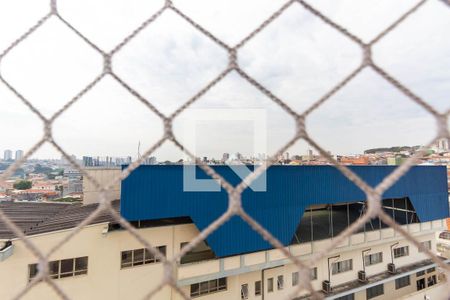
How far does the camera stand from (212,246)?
13.3 feet

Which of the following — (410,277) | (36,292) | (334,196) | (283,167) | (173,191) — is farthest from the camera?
(410,277)

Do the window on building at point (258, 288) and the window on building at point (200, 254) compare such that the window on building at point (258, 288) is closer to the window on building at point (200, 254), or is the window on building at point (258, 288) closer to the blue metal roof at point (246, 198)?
the blue metal roof at point (246, 198)

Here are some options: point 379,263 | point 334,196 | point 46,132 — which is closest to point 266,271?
point 334,196

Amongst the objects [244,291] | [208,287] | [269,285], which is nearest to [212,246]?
[208,287]

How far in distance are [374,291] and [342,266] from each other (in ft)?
4.39

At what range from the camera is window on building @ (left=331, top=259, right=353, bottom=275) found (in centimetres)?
550

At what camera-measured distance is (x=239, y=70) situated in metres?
0.59

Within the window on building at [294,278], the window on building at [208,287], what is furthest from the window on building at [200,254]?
the window on building at [294,278]

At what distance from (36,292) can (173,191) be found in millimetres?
2271

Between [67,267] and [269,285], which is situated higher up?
[67,267]

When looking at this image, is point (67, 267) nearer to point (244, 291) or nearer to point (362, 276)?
point (244, 291)

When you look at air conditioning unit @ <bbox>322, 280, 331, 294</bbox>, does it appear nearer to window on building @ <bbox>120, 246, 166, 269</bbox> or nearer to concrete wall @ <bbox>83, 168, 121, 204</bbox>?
window on building @ <bbox>120, 246, 166, 269</bbox>

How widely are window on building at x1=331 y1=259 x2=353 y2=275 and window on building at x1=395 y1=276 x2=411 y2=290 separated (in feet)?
6.07

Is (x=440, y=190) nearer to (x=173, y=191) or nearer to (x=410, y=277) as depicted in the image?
(x=410, y=277)
